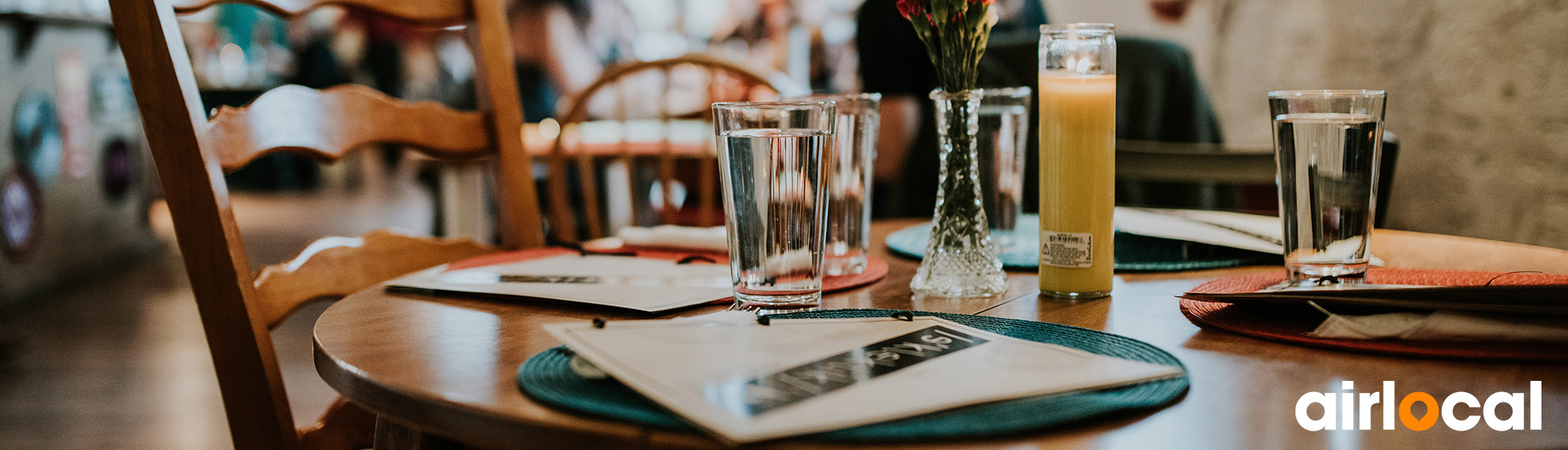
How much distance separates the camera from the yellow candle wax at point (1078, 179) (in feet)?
2.29

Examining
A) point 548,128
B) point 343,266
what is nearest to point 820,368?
point 343,266

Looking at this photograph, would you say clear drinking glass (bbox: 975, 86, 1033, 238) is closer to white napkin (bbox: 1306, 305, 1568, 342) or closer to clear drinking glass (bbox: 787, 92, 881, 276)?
clear drinking glass (bbox: 787, 92, 881, 276)

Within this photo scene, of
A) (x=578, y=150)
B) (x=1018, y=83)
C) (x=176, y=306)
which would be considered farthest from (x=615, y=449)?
(x=176, y=306)

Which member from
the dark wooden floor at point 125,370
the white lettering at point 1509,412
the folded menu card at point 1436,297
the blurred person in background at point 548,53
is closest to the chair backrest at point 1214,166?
the folded menu card at point 1436,297

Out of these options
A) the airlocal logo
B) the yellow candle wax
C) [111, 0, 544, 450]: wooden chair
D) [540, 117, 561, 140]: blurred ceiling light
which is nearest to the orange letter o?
the airlocal logo

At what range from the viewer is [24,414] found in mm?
2566

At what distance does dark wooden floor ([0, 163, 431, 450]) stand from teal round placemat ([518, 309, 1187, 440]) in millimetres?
2254

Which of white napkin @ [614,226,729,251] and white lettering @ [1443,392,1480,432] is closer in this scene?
white lettering @ [1443,392,1480,432]

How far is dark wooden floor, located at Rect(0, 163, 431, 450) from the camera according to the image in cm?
243

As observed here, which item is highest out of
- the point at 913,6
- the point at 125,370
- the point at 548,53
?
the point at 548,53

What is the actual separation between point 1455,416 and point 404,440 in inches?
21.9

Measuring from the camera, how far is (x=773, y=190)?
0.61 m

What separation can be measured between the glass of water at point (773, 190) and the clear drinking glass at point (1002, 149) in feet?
1.12

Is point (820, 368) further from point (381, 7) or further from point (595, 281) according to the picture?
point (381, 7)
